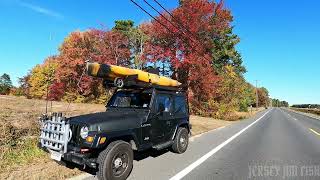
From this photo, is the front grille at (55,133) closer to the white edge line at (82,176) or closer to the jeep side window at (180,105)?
the white edge line at (82,176)

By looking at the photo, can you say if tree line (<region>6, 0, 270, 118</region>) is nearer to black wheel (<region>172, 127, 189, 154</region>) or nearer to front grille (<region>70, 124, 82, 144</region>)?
black wheel (<region>172, 127, 189, 154</region>)

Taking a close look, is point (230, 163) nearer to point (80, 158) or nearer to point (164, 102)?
point (164, 102)

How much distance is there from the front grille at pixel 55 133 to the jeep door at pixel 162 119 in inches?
105

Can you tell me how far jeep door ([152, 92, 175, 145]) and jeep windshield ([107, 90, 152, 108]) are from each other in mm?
306

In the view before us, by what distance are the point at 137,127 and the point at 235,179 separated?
8.41ft

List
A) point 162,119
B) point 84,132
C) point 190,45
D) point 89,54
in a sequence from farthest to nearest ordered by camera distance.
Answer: point 89,54 → point 190,45 → point 162,119 → point 84,132

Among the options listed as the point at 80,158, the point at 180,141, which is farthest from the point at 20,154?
the point at 180,141

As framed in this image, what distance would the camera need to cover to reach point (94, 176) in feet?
24.8

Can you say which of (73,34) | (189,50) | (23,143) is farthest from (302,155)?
(73,34)

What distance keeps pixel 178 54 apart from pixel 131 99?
69.0ft

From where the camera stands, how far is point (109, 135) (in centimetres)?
727

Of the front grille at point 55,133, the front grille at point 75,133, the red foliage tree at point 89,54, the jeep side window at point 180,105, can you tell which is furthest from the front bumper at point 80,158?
the red foliage tree at point 89,54

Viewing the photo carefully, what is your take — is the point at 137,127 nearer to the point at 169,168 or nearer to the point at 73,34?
the point at 169,168

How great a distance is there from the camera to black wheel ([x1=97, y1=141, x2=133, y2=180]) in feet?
22.8
